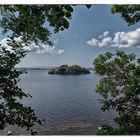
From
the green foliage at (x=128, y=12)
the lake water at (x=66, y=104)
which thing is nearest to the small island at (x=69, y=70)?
the lake water at (x=66, y=104)

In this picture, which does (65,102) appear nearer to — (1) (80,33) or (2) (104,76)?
(2) (104,76)

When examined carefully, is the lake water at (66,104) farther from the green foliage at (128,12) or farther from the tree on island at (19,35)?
the green foliage at (128,12)

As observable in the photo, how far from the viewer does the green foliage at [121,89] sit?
277 cm

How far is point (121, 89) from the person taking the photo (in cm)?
284

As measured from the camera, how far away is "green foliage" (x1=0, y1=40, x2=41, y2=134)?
258 centimetres

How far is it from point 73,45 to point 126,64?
1.57 ft

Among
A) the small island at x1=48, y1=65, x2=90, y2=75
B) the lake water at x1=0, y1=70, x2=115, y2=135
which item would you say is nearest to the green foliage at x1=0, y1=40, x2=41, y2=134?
the lake water at x1=0, y1=70, x2=115, y2=135

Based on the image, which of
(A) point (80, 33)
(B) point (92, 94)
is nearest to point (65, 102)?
(B) point (92, 94)

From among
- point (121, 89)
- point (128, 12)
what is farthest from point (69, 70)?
point (128, 12)

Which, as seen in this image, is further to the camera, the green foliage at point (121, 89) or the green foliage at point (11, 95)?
the green foliage at point (121, 89)

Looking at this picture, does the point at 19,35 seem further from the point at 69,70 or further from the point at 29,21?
the point at 69,70

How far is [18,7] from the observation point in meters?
2.58

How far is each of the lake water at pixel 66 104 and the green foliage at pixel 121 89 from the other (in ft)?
0.24

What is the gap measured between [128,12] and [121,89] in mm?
625
